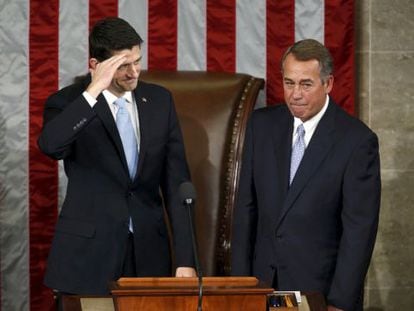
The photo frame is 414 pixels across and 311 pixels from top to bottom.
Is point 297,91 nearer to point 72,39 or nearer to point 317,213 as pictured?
point 317,213

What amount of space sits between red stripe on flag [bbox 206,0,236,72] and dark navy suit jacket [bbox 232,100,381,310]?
129cm

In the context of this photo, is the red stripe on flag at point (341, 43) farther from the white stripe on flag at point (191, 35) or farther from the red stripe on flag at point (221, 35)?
the white stripe on flag at point (191, 35)

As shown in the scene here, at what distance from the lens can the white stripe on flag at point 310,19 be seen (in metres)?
5.45

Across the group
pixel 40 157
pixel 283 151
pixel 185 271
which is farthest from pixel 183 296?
pixel 40 157

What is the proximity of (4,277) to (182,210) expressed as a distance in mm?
1595

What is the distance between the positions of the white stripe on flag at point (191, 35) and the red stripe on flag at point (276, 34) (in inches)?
13.7

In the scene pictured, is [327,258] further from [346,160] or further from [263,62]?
[263,62]

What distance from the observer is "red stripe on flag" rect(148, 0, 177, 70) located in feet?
17.6

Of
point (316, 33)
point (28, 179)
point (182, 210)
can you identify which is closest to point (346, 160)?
point (182, 210)

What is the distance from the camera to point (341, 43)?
5457 millimetres

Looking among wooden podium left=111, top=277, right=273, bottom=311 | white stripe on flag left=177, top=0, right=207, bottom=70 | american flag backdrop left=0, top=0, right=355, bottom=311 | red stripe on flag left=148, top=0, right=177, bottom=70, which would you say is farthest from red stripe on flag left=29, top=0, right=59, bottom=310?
wooden podium left=111, top=277, right=273, bottom=311

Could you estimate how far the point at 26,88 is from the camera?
5.29 meters

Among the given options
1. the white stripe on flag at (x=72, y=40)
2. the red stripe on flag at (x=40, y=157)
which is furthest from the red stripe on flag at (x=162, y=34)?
the red stripe on flag at (x=40, y=157)

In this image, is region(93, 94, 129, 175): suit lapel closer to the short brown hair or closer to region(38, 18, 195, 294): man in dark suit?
region(38, 18, 195, 294): man in dark suit
